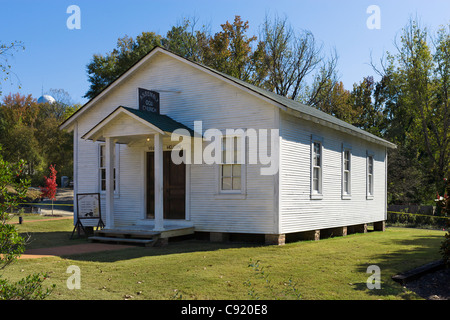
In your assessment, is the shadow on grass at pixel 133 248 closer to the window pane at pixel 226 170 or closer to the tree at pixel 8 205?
the window pane at pixel 226 170

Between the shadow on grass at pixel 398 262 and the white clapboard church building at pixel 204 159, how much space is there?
3.16 m

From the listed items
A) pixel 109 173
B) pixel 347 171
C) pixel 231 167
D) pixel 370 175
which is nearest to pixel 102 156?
pixel 109 173

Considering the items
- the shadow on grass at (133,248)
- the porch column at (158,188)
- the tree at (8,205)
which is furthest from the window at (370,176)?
the tree at (8,205)

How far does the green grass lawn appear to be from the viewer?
24.4 feet

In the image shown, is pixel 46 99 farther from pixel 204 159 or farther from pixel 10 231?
pixel 10 231

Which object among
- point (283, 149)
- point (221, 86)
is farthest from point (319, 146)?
point (221, 86)

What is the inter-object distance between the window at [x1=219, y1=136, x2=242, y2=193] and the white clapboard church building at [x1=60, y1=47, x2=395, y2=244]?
3cm

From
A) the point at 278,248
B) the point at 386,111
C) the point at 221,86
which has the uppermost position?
the point at 386,111

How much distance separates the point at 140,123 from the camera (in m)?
13.8

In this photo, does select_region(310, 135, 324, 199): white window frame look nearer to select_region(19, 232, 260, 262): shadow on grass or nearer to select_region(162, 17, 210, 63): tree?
select_region(19, 232, 260, 262): shadow on grass

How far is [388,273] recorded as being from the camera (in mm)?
9250
